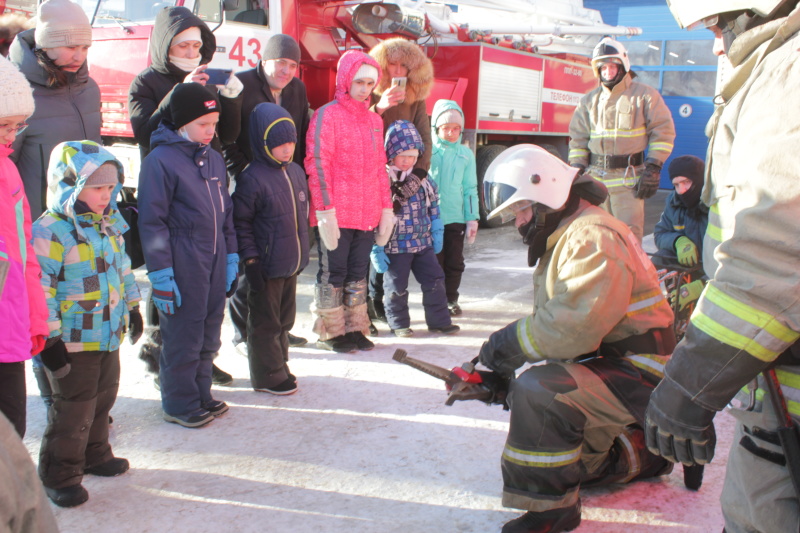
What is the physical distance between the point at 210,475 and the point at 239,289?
1.34 meters

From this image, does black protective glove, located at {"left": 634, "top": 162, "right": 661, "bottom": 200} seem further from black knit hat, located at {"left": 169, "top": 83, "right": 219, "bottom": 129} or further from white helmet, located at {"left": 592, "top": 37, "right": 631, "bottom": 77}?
black knit hat, located at {"left": 169, "top": 83, "right": 219, "bottom": 129}

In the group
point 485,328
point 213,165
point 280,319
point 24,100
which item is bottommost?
point 485,328

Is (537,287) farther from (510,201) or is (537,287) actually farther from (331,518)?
(331,518)

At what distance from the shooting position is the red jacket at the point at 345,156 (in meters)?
4.59

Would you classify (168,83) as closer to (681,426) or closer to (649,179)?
(681,426)

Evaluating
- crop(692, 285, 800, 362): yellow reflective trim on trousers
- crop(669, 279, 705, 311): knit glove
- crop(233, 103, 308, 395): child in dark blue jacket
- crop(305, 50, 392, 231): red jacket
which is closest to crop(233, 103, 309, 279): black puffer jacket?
crop(233, 103, 308, 395): child in dark blue jacket

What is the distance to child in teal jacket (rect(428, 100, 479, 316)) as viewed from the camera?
18.7ft

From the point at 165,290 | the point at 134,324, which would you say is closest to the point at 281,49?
the point at 165,290

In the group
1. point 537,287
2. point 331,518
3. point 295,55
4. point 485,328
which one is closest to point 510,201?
point 537,287

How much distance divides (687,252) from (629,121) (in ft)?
5.18

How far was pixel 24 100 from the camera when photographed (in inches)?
104

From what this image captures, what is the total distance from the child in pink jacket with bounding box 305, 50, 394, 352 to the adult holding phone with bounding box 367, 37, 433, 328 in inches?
18.3

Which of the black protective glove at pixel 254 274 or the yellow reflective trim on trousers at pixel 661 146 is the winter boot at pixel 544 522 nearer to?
the black protective glove at pixel 254 274

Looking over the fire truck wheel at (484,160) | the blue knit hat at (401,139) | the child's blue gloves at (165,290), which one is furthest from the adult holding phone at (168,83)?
the fire truck wheel at (484,160)
